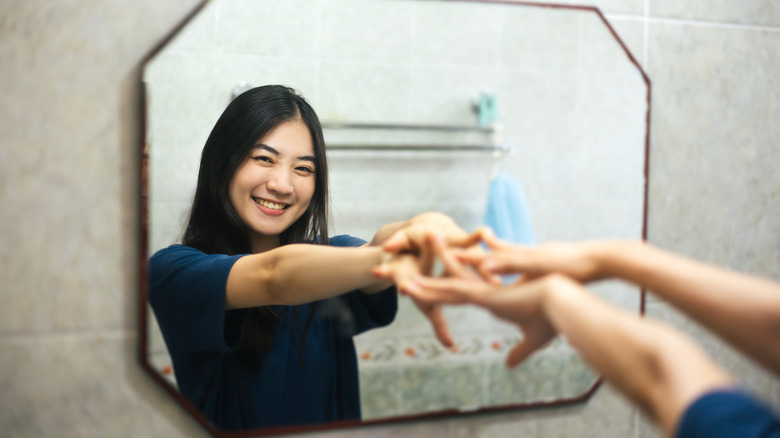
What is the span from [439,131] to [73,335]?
719 millimetres

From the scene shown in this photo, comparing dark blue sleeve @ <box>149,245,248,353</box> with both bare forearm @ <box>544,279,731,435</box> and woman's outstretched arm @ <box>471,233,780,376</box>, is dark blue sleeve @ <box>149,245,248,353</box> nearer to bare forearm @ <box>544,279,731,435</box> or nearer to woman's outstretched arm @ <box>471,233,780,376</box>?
woman's outstretched arm @ <box>471,233,780,376</box>

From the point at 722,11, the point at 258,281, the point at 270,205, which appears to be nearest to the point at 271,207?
the point at 270,205

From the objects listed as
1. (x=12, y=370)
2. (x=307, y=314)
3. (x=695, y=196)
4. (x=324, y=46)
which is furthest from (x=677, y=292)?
(x=12, y=370)

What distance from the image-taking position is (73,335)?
3.21ft

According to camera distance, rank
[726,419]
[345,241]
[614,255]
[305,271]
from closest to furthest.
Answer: [726,419] → [614,255] → [305,271] → [345,241]

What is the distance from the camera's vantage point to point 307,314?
0.99 meters

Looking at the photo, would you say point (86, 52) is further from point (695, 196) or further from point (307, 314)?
point (695, 196)

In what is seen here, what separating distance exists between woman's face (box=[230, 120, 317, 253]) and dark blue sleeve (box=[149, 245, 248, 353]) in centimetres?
7

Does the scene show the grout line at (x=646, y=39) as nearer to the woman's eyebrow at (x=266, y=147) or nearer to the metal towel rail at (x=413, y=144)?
the metal towel rail at (x=413, y=144)

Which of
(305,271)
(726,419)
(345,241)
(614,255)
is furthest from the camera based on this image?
(345,241)

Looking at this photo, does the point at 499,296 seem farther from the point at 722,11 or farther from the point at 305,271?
the point at 722,11

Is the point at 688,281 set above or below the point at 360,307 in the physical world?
above

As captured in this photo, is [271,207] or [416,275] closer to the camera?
[416,275]

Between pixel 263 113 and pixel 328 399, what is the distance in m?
0.51
